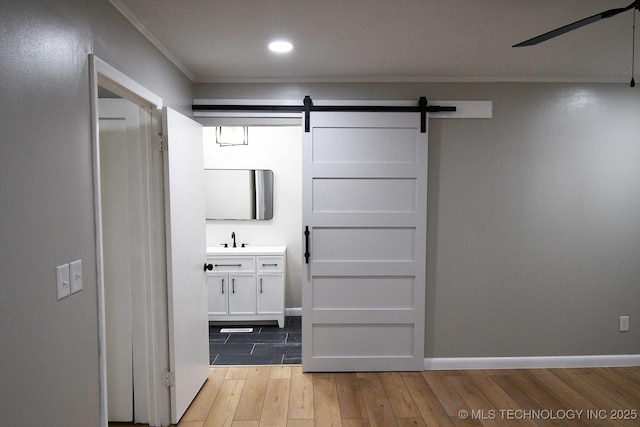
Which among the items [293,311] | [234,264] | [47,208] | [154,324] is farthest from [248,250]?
[47,208]

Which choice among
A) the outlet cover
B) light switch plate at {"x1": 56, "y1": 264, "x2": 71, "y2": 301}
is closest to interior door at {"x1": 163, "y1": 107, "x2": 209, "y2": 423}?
light switch plate at {"x1": 56, "y1": 264, "x2": 71, "y2": 301}

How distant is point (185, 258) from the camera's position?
8.30 ft

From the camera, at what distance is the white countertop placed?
13.5 feet

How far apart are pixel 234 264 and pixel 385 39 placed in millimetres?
2755

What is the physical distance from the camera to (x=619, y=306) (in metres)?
3.21

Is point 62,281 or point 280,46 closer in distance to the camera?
point 62,281

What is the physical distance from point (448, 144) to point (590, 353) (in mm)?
2136

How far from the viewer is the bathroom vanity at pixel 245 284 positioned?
13.5 ft

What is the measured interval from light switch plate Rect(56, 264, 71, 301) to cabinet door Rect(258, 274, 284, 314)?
2763mm

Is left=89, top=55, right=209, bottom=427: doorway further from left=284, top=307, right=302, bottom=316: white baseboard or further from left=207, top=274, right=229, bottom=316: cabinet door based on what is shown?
left=284, top=307, right=302, bottom=316: white baseboard

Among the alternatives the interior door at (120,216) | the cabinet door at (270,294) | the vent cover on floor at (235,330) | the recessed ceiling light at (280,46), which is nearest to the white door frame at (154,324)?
the interior door at (120,216)

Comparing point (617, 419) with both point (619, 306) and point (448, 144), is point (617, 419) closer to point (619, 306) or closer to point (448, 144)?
point (619, 306)

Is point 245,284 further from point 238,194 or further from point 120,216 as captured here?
point 120,216

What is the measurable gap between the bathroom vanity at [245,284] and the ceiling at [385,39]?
1.87m
